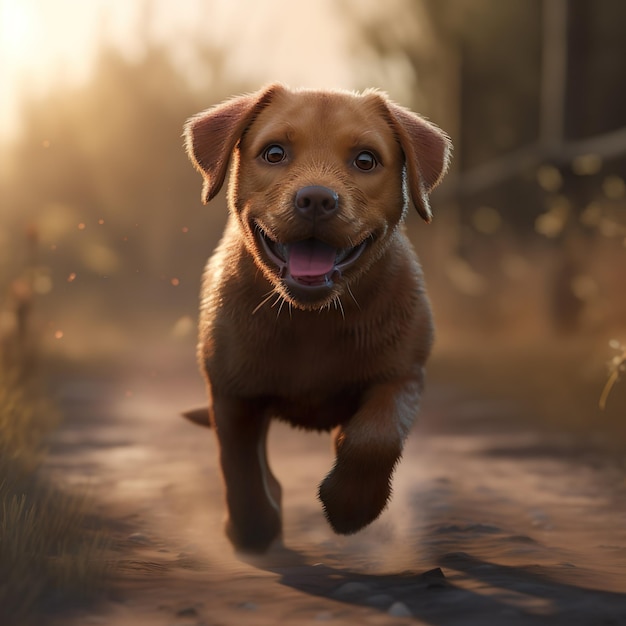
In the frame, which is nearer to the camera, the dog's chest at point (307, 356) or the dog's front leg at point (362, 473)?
the dog's front leg at point (362, 473)

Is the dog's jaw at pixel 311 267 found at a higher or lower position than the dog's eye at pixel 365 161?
lower

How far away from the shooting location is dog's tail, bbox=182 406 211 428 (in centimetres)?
481

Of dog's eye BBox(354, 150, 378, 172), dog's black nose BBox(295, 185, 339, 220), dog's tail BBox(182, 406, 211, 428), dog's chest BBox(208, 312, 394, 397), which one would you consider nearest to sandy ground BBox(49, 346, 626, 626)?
dog's tail BBox(182, 406, 211, 428)

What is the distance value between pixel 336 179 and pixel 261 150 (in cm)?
37

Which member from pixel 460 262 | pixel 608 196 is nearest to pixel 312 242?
pixel 608 196

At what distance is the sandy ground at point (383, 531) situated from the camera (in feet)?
10.2

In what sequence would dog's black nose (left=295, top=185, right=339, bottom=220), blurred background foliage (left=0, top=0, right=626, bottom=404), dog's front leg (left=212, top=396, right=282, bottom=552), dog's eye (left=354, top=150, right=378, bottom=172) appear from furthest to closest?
blurred background foliage (left=0, top=0, right=626, bottom=404) → dog's front leg (left=212, top=396, right=282, bottom=552) → dog's eye (left=354, top=150, right=378, bottom=172) → dog's black nose (left=295, top=185, right=339, bottom=220)

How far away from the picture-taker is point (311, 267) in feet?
11.8

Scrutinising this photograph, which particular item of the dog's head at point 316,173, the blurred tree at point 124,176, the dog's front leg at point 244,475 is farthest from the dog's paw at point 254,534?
the blurred tree at point 124,176

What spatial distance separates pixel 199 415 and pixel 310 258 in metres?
1.48

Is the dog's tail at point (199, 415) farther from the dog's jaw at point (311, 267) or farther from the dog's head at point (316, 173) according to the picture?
the dog's jaw at point (311, 267)

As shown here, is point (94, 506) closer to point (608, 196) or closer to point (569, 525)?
point (569, 525)

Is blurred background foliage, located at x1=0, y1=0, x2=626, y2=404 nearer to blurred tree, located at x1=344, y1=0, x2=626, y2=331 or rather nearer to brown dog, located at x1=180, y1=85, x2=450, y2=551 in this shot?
blurred tree, located at x1=344, y1=0, x2=626, y2=331

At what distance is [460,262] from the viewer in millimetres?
13031
